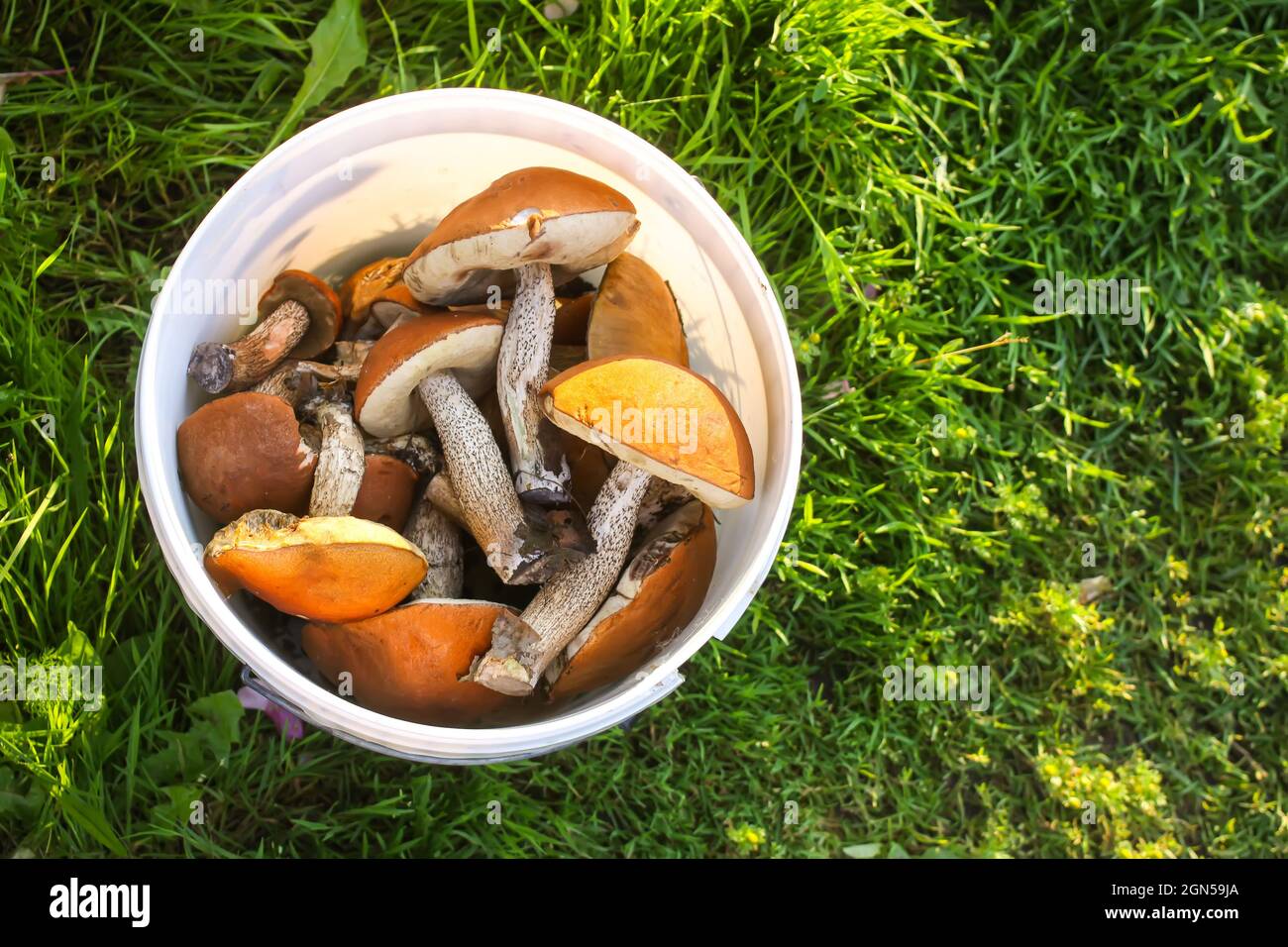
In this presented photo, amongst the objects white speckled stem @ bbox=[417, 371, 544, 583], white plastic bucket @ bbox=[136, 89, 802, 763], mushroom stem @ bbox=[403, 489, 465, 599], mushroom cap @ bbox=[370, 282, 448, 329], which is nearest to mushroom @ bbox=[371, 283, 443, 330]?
mushroom cap @ bbox=[370, 282, 448, 329]

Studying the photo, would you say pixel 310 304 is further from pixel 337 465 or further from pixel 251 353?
pixel 337 465

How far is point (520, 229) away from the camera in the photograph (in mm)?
1596

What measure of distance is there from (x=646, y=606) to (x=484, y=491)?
36cm

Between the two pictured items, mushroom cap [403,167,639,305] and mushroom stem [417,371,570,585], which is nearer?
mushroom cap [403,167,639,305]

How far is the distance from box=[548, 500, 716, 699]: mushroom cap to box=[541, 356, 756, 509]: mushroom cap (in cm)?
22

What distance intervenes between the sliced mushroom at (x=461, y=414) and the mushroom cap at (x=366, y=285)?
183 mm

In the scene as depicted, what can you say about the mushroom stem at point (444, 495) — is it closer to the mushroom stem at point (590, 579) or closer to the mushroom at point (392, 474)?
the mushroom at point (392, 474)

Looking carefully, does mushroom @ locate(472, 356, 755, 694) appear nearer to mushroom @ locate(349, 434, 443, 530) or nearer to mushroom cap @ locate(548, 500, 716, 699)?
mushroom cap @ locate(548, 500, 716, 699)

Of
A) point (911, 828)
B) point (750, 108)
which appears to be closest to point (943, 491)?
point (911, 828)

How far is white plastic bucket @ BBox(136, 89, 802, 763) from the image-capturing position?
63.1 inches

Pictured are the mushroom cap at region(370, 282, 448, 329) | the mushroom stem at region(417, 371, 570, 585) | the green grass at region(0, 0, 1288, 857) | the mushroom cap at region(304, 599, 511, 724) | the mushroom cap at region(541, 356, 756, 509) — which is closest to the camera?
the mushroom cap at region(541, 356, 756, 509)

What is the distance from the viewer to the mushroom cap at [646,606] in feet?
5.77

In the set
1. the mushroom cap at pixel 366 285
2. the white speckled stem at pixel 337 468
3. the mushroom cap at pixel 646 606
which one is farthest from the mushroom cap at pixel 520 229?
the mushroom cap at pixel 646 606

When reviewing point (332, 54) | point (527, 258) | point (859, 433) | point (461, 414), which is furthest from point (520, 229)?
point (859, 433)
